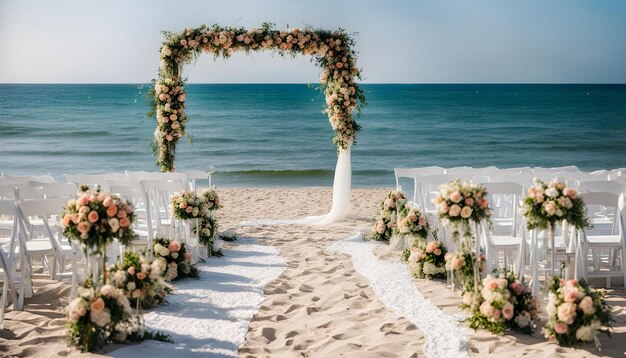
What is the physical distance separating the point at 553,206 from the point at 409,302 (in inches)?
61.5

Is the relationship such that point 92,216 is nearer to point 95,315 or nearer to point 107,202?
point 107,202

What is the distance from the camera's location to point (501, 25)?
34.2m

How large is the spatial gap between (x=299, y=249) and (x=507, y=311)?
3.96 m

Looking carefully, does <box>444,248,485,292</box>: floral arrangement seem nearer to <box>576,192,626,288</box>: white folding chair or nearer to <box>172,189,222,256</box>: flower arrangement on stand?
<box>576,192,626,288</box>: white folding chair

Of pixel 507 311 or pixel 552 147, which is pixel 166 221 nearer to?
pixel 507 311

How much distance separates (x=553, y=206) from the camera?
4602mm

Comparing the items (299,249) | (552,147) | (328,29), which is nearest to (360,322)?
(299,249)

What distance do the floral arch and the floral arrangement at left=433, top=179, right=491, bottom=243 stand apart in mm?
5549

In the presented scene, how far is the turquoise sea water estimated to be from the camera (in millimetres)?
23062

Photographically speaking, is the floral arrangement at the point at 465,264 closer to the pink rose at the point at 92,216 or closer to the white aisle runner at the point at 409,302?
the white aisle runner at the point at 409,302

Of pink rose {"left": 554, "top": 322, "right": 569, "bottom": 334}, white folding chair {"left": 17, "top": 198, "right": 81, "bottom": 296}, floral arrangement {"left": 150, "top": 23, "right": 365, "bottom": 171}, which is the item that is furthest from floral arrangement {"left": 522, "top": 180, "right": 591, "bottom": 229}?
floral arrangement {"left": 150, "top": 23, "right": 365, "bottom": 171}

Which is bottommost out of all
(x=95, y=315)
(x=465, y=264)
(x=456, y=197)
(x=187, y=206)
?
(x=95, y=315)

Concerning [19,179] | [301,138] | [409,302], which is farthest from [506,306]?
[301,138]

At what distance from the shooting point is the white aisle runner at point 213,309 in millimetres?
4426
